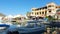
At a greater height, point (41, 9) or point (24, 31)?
point (41, 9)

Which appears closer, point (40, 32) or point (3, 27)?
point (3, 27)

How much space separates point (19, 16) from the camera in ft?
72.9

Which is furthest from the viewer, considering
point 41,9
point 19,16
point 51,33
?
point 41,9

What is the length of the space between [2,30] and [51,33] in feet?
8.25

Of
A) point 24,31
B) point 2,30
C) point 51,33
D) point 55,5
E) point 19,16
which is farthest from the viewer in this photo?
point 55,5

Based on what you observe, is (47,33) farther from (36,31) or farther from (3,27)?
(3,27)

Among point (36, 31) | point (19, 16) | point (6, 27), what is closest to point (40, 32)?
point (36, 31)

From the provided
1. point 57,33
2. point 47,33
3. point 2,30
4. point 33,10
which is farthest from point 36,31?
point 33,10

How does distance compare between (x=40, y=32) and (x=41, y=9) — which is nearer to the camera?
(x=40, y=32)

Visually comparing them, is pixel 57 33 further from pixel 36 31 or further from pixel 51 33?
pixel 36 31

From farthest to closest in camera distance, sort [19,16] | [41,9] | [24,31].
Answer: [41,9] < [19,16] < [24,31]

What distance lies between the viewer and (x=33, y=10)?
32.6m

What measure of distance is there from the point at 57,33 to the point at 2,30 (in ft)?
8.66

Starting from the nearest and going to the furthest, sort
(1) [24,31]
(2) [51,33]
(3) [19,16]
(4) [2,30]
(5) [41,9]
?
(4) [2,30] < (2) [51,33] < (1) [24,31] < (3) [19,16] < (5) [41,9]
